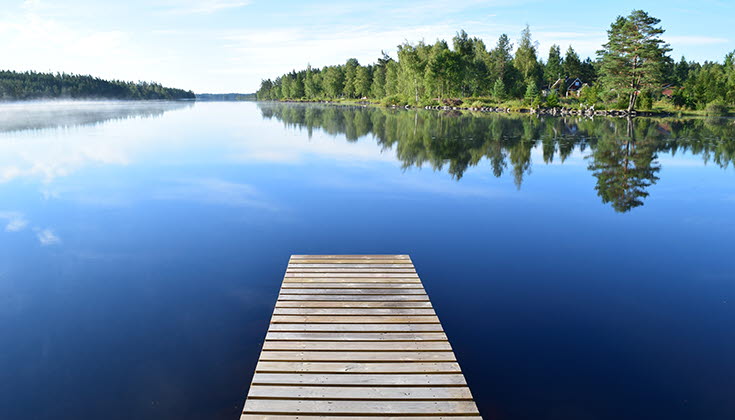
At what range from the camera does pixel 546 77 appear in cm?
10738

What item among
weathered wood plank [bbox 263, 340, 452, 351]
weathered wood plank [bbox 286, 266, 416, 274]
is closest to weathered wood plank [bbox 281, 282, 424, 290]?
weathered wood plank [bbox 286, 266, 416, 274]

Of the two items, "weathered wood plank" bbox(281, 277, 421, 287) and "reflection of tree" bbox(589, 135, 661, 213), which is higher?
"reflection of tree" bbox(589, 135, 661, 213)

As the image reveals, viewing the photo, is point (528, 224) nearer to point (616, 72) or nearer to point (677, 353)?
point (677, 353)

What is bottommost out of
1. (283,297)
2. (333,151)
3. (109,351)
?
(109,351)

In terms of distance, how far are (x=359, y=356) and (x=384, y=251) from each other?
5.65m

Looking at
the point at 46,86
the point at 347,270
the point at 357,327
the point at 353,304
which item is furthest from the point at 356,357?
the point at 46,86

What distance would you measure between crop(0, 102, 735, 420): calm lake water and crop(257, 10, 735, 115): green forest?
5340cm

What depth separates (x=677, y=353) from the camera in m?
6.98

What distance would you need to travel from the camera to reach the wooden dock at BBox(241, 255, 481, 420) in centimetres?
481

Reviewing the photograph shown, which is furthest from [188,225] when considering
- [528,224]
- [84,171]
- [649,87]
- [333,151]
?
[649,87]

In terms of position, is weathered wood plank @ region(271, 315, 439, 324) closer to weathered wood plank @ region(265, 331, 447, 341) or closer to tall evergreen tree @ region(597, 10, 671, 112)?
weathered wood plank @ region(265, 331, 447, 341)

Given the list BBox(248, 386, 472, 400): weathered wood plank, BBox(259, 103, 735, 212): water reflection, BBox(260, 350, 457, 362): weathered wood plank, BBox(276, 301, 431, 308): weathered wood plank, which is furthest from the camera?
BBox(259, 103, 735, 212): water reflection

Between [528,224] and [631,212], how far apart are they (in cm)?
432

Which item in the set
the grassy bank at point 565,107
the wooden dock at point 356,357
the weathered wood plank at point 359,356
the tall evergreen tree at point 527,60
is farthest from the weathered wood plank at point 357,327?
the tall evergreen tree at point 527,60
